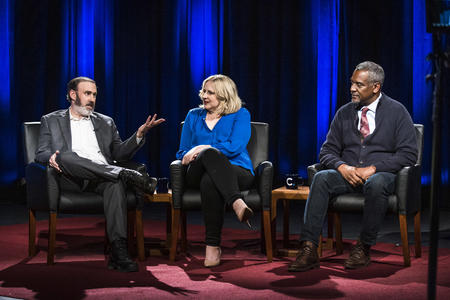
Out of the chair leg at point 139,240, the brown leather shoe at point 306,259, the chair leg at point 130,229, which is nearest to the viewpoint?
the brown leather shoe at point 306,259

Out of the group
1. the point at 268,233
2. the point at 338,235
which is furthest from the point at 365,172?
the point at 268,233

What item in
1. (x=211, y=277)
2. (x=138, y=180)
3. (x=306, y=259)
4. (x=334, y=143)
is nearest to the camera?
(x=211, y=277)

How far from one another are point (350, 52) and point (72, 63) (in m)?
2.94

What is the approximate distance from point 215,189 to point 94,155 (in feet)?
2.91

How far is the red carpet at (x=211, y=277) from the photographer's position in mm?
2748

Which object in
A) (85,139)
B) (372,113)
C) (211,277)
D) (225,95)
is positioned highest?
(225,95)

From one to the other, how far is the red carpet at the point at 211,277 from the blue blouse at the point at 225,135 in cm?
62

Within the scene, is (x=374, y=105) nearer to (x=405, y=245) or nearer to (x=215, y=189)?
(x=405, y=245)

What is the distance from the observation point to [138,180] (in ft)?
11.2

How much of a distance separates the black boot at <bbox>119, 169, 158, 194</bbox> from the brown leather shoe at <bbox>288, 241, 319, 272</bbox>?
3.02 ft

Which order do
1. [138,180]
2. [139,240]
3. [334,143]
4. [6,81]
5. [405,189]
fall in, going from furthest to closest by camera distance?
[6,81]
[334,143]
[139,240]
[138,180]
[405,189]

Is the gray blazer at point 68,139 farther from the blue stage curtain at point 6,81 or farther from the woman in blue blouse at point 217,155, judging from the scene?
the blue stage curtain at point 6,81

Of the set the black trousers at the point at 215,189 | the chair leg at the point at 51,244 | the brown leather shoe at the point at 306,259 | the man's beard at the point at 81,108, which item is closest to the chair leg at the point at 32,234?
the chair leg at the point at 51,244

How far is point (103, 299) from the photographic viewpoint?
2656mm
